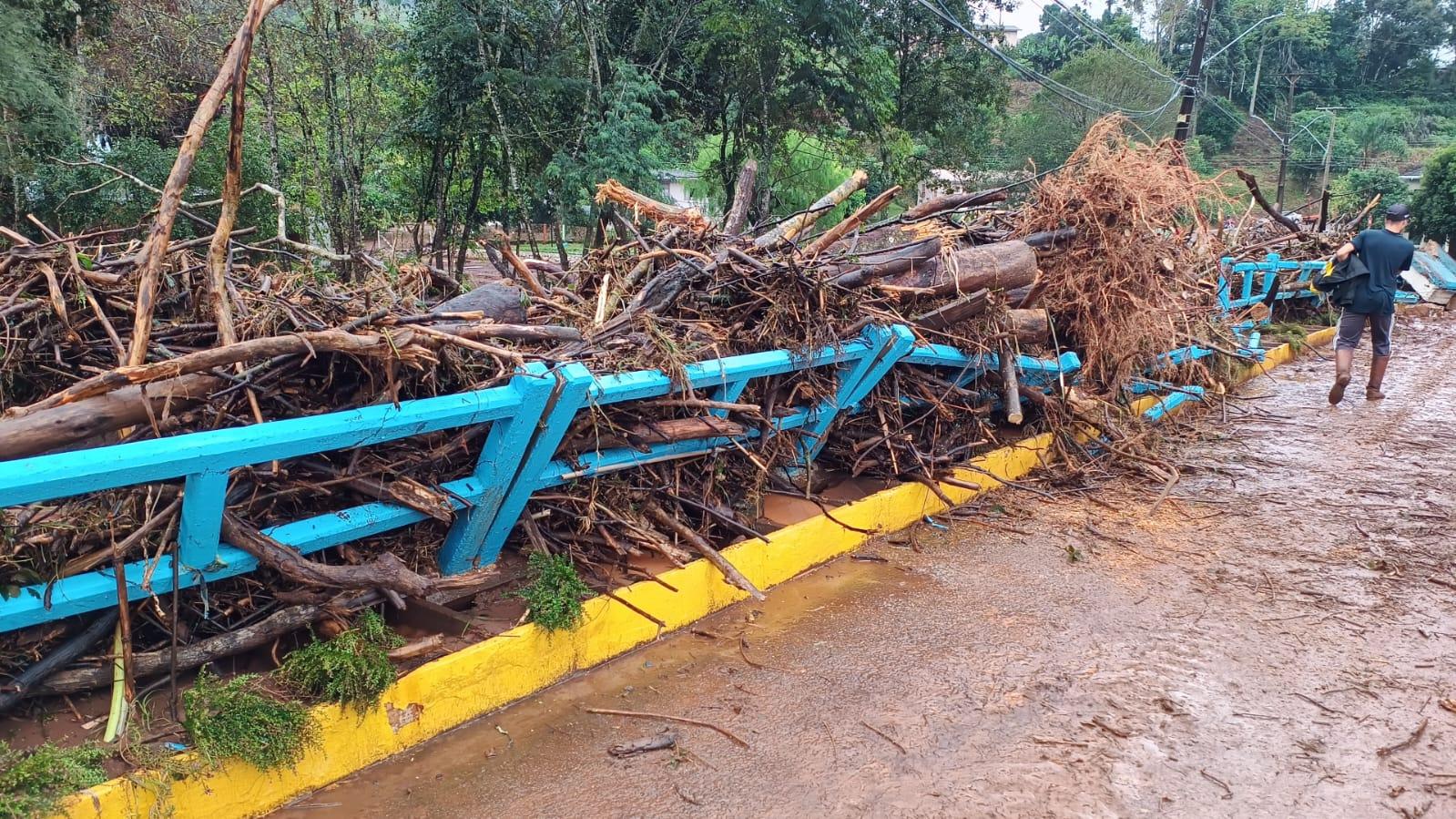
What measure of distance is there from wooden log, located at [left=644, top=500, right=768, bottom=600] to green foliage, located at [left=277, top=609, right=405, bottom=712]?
4.56 ft

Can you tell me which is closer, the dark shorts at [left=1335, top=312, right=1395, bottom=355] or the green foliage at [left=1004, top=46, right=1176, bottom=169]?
the dark shorts at [left=1335, top=312, right=1395, bottom=355]

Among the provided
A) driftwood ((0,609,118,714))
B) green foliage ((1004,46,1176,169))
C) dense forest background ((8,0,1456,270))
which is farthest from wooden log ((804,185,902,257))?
green foliage ((1004,46,1176,169))

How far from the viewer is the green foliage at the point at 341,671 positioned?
272 cm

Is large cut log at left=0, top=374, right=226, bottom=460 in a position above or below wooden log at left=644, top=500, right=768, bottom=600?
above

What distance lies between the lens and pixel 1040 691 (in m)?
3.40

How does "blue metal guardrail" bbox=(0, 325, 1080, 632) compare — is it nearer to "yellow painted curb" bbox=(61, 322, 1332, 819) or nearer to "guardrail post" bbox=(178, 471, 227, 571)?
"guardrail post" bbox=(178, 471, 227, 571)

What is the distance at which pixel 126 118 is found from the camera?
1786 cm

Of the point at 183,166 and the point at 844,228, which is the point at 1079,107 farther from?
the point at 183,166

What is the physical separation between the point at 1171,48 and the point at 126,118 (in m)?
66.2

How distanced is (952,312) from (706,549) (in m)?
2.17

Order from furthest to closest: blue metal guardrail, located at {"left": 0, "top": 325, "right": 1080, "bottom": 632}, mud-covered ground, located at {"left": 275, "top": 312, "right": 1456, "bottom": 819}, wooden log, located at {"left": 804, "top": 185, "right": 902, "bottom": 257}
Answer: wooden log, located at {"left": 804, "top": 185, "right": 902, "bottom": 257} < mud-covered ground, located at {"left": 275, "top": 312, "right": 1456, "bottom": 819} < blue metal guardrail, located at {"left": 0, "top": 325, "right": 1080, "bottom": 632}

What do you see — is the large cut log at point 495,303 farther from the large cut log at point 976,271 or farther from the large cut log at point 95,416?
the large cut log at point 976,271

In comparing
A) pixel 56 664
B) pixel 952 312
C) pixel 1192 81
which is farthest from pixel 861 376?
pixel 1192 81

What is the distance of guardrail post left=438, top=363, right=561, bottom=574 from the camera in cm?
302
